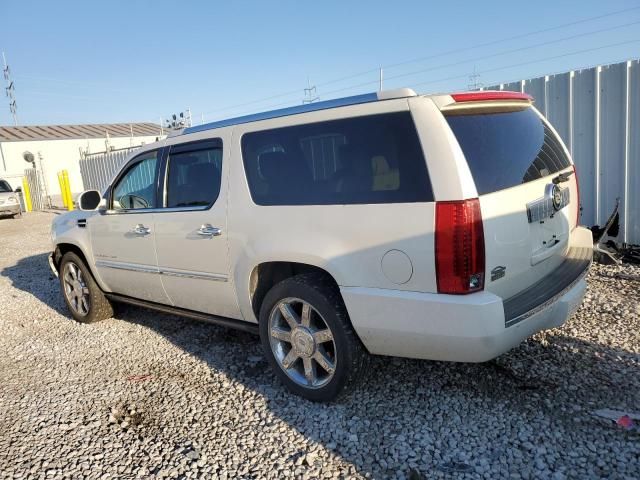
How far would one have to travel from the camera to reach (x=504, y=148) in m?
2.90

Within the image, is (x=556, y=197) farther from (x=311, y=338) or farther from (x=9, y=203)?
(x=9, y=203)

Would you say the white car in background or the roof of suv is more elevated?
the roof of suv

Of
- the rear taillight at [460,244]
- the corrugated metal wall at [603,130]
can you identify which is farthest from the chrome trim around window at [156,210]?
the corrugated metal wall at [603,130]

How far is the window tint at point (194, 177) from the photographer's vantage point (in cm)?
370

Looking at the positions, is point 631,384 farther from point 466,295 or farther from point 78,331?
point 78,331

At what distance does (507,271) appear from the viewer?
267cm

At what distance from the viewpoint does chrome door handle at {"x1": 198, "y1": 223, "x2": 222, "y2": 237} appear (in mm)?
3568

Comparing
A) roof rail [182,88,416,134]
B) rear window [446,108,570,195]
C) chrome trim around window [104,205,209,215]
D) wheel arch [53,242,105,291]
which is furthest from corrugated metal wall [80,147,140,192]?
rear window [446,108,570,195]

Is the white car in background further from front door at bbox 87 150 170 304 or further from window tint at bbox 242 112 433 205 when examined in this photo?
window tint at bbox 242 112 433 205

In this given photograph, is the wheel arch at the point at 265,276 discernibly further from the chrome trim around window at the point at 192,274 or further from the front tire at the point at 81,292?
the front tire at the point at 81,292

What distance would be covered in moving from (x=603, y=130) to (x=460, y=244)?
4.84 meters

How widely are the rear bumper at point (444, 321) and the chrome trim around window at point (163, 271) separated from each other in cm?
122

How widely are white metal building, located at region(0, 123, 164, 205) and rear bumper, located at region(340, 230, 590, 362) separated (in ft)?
111

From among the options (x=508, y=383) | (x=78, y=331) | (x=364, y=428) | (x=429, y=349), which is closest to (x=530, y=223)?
(x=429, y=349)
